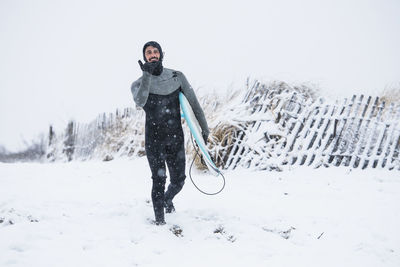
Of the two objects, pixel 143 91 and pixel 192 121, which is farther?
pixel 192 121

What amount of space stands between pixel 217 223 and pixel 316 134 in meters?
2.79

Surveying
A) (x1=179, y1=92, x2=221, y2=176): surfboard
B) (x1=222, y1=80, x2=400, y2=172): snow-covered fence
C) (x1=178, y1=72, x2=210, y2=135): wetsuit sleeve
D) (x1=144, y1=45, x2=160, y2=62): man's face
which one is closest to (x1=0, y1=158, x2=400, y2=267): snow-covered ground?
(x1=222, y1=80, x2=400, y2=172): snow-covered fence

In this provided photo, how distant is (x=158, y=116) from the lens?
278cm

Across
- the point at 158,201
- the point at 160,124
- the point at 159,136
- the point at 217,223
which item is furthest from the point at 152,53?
the point at 217,223

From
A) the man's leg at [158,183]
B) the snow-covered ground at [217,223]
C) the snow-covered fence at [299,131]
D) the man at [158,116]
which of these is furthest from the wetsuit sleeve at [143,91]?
the snow-covered fence at [299,131]

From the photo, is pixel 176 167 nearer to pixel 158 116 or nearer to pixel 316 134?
pixel 158 116

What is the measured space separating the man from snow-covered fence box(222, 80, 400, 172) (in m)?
2.37

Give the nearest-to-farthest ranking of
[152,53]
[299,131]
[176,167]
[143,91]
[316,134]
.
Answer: [143,91]
[152,53]
[176,167]
[316,134]
[299,131]

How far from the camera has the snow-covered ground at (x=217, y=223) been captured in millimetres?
2150

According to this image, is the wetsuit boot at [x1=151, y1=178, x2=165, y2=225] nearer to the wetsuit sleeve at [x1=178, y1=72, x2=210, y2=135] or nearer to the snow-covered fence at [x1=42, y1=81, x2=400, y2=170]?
the wetsuit sleeve at [x1=178, y1=72, x2=210, y2=135]

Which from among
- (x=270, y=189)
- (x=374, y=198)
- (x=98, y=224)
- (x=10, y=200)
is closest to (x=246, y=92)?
(x=270, y=189)

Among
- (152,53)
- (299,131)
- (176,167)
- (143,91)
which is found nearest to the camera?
(143,91)

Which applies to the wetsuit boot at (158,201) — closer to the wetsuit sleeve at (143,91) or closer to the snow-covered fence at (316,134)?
the wetsuit sleeve at (143,91)

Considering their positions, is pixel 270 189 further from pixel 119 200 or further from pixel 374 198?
pixel 119 200
